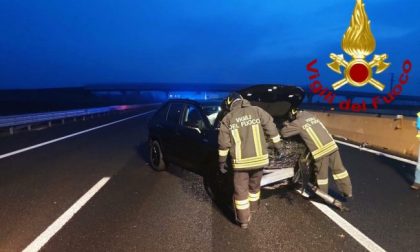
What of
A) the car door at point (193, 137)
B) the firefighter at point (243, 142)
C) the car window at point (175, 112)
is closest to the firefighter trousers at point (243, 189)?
the firefighter at point (243, 142)

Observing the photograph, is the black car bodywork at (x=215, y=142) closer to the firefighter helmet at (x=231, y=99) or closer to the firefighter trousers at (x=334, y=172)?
the firefighter trousers at (x=334, y=172)

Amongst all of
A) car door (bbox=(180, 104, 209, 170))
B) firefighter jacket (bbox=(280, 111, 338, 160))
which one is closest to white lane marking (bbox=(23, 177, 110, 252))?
car door (bbox=(180, 104, 209, 170))

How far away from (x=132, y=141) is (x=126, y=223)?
10.1m

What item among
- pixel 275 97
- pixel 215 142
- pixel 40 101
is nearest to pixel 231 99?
pixel 275 97

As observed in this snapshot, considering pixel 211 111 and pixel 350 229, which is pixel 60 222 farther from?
pixel 350 229

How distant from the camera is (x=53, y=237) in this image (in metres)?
5.07

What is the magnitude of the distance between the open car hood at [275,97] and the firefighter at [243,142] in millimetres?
823

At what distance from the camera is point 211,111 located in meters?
7.74

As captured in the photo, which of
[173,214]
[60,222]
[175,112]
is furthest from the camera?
[175,112]

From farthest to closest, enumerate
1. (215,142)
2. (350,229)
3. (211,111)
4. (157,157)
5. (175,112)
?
(157,157), (175,112), (211,111), (215,142), (350,229)

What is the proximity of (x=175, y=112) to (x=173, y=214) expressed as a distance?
123 inches

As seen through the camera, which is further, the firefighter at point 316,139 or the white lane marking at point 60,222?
the firefighter at point 316,139

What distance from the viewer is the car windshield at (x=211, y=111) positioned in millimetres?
7555

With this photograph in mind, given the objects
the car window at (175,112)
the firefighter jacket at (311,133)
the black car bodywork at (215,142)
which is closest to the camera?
the firefighter jacket at (311,133)
